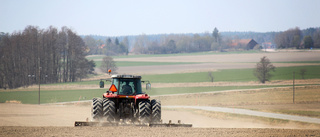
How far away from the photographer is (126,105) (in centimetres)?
1738

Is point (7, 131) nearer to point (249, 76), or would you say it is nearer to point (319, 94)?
point (319, 94)

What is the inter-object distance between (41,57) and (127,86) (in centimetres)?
6831

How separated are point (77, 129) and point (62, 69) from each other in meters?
77.5

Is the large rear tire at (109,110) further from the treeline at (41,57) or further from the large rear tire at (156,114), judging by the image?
the treeline at (41,57)

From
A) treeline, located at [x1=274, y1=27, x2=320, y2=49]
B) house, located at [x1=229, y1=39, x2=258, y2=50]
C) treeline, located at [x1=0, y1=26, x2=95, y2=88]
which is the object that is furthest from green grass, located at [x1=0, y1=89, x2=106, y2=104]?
house, located at [x1=229, y1=39, x2=258, y2=50]

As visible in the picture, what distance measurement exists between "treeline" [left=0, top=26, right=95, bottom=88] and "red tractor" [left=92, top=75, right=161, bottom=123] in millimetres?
58058

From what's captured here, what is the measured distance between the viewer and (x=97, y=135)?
1475cm

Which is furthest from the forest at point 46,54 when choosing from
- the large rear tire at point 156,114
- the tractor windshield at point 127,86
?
the large rear tire at point 156,114

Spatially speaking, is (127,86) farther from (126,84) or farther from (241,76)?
(241,76)

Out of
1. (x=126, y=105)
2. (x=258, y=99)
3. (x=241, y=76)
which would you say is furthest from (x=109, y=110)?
(x=241, y=76)

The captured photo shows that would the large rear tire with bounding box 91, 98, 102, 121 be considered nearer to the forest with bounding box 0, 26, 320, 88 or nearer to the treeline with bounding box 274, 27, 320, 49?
the forest with bounding box 0, 26, 320, 88

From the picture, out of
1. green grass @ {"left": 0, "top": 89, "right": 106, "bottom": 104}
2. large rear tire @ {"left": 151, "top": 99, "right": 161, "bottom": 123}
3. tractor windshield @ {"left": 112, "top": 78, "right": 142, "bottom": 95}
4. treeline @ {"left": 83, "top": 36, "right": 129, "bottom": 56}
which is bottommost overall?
green grass @ {"left": 0, "top": 89, "right": 106, "bottom": 104}

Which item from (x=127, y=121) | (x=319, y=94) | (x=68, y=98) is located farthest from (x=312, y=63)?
(x=127, y=121)

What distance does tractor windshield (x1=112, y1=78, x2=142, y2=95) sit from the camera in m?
17.7
